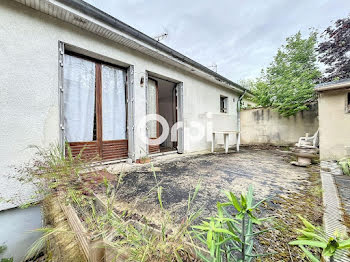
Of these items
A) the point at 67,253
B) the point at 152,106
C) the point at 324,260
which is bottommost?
the point at 67,253

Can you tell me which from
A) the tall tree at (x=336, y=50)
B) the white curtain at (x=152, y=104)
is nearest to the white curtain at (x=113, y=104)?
the white curtain at (x=152, y=104)

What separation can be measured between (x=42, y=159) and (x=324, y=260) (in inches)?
147

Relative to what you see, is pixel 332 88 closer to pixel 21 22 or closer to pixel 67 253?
pixel 67 253

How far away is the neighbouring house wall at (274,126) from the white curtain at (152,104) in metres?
6.52

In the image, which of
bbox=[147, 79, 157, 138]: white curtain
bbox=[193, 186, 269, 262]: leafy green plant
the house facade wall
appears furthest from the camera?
bbox=[147, 79, 157, 138]: white curtain

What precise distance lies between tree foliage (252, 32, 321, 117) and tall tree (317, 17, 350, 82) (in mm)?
414

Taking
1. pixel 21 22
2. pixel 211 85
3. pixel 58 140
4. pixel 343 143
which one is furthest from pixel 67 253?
pixel 211 85

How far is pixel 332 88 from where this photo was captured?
Answer: 3.49 metres

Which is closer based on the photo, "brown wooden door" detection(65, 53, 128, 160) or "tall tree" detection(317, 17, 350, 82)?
"brown wooden door" detection(65, 53, 128, 160)

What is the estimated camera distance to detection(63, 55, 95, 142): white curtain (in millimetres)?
3102

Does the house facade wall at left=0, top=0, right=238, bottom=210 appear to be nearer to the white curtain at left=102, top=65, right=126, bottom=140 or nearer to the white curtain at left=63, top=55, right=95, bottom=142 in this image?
the white curtain at left=63, top=55, right=95, bottom=142

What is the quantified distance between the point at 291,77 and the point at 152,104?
7392mm

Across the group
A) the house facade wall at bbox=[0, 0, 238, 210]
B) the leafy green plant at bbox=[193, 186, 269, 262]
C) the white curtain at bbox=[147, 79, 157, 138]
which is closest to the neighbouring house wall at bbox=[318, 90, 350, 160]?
the leafy green plant at bbox=[193, 186, 269, 262]

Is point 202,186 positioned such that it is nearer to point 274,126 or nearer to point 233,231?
point 233,231
